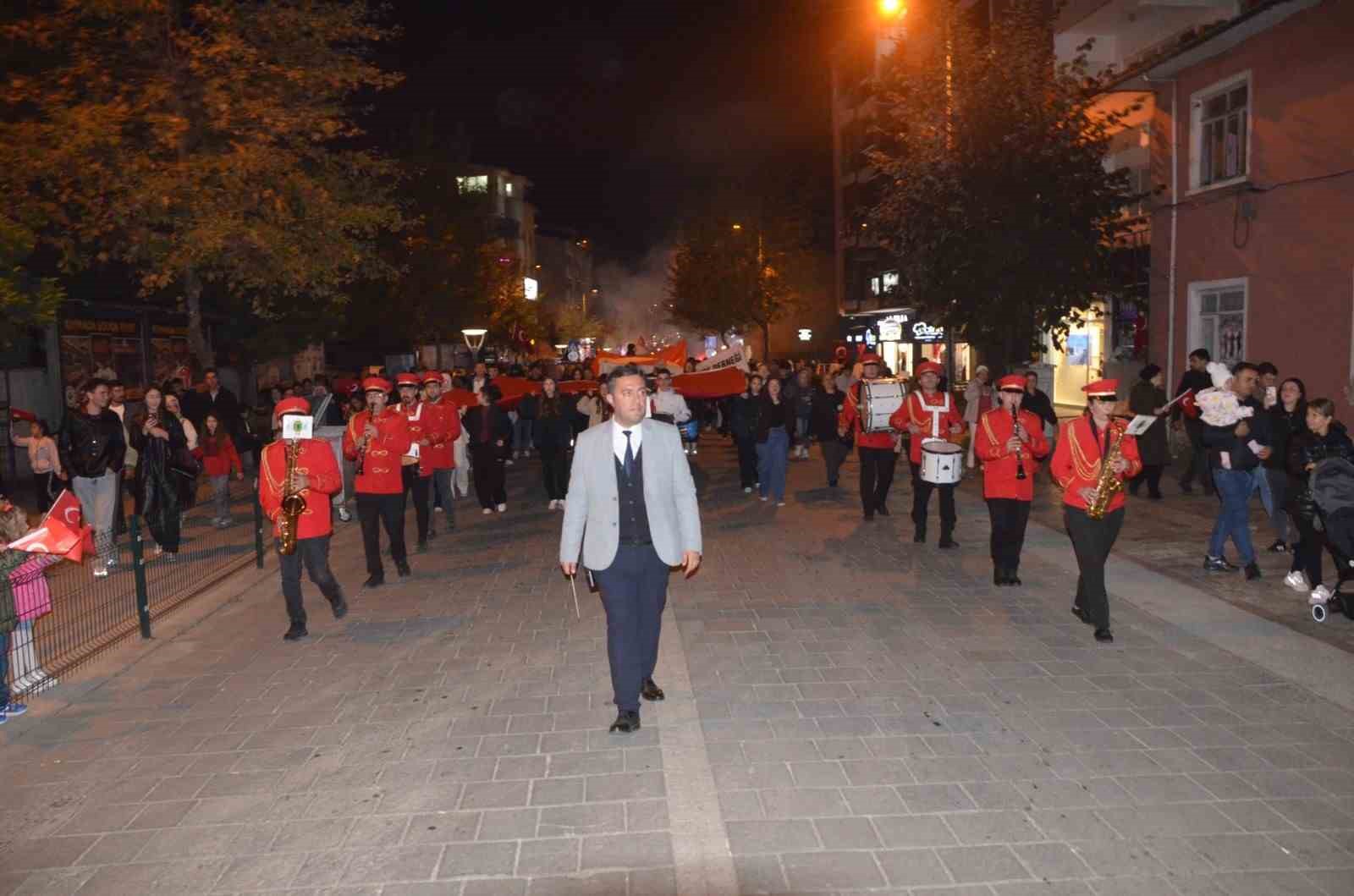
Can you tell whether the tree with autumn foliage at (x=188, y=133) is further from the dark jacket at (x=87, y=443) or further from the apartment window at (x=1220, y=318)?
the apartment window at (x=1220, y=318)

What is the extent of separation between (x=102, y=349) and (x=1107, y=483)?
21.0 meters

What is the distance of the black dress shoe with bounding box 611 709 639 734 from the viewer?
564cm

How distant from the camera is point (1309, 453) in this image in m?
7.84

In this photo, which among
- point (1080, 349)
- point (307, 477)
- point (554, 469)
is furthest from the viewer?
point (1080, 349)

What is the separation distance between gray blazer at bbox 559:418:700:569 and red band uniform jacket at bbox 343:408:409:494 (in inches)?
160

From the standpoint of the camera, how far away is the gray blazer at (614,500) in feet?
18.3

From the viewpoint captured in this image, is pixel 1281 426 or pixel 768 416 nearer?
pixel 1281 426

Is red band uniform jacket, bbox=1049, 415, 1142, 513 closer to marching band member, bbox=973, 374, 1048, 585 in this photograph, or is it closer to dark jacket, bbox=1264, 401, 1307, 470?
marching band member, bbox=973, 374, 1048, 585

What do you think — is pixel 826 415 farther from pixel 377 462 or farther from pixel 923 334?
pixel 923 334

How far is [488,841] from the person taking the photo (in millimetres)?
4406

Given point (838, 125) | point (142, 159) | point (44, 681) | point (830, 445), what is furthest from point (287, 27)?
point (838, 125)

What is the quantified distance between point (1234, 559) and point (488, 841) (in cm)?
830

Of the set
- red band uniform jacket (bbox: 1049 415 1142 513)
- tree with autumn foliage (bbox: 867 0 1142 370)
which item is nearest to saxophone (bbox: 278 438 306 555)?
red band uniform jacket (bbox: 1049 415 1142 513)

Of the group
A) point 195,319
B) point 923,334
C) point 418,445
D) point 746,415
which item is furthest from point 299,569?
point 923,334
